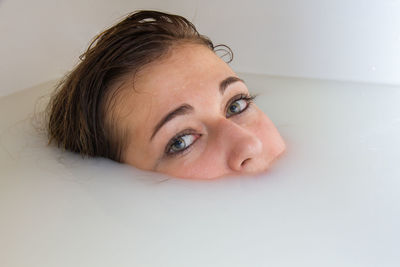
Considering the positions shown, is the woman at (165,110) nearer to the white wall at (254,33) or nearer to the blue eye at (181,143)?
the blue eye at (181,143)

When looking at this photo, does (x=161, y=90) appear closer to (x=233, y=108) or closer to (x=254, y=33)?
(x=233, y=108)

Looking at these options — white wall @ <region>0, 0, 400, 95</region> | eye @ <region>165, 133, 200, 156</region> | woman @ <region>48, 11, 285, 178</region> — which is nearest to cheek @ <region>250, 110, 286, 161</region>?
woman @ <region>48, 11, 285, 178</region>

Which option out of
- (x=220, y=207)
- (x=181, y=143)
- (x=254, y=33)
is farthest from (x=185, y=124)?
(x=254, y=33)

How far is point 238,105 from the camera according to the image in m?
0.84

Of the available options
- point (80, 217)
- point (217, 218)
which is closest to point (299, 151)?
point (217, 218)

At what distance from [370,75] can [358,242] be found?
57cm

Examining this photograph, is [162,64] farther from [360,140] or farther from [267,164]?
[360,140]

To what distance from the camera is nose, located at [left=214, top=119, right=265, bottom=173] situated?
75 cm

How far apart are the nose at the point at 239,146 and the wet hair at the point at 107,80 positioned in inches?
6.3

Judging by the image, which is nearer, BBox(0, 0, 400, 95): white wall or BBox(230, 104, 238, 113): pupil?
BBox(230, 104, 238, 113): pupil

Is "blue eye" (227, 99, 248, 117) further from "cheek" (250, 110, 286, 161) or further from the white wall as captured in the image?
the white wall

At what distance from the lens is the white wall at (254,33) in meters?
1.07

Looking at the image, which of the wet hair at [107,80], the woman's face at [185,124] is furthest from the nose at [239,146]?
the wet hair at [107,80]

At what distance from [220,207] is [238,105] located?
0.20 meters
